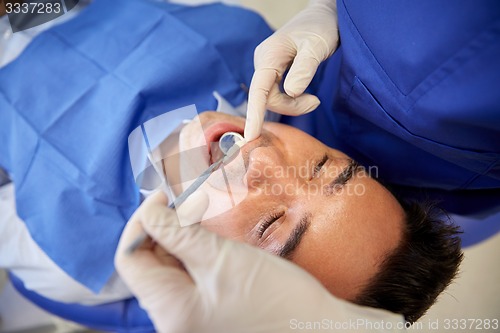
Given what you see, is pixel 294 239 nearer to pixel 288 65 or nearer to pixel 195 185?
pixel 195 185

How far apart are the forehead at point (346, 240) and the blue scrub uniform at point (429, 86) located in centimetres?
21

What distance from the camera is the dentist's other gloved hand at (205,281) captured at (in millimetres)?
549

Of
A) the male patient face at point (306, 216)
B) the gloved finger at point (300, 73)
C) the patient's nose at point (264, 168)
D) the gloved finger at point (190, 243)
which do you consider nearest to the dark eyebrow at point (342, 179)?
the male patient face at point (306, 216)

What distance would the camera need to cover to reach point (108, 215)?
1.01 m


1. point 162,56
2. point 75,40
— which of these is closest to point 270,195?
point 162,56

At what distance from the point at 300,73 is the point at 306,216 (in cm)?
36

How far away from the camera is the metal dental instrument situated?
0.55m

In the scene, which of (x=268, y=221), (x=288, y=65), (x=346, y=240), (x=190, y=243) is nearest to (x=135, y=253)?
(x=190, y=243)

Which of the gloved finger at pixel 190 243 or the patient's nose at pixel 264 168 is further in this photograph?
the patient's nose at pixel 264 168

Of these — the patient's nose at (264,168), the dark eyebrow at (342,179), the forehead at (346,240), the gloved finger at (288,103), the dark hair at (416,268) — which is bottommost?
Result: the dark hair at (416,268)

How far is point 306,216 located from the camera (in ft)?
2.75

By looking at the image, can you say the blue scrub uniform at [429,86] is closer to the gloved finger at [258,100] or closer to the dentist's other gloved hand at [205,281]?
the gloved finger at [258,100]

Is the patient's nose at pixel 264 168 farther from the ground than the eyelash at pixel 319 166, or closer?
farther from the ground

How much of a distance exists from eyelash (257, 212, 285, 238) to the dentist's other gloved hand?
0.23m
